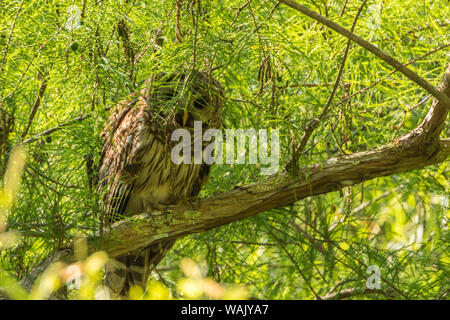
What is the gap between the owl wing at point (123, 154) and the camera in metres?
2.84

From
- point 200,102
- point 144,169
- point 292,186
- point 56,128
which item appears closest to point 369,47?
point 292,186

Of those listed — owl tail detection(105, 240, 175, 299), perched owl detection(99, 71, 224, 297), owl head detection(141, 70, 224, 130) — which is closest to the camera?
owl head detection(141, 70, 224, 130)

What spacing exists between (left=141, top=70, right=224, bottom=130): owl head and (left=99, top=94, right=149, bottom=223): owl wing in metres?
0.13

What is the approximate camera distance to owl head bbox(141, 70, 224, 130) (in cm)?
221

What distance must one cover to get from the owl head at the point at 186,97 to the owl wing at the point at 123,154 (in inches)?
5.0

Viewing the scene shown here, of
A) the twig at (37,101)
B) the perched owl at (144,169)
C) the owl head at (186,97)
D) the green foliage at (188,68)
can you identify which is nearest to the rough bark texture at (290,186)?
the green foliage at (188,68)

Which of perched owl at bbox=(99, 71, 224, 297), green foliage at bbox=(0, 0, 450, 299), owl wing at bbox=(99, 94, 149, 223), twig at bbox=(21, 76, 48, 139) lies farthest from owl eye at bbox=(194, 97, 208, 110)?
twig at bbox=(21, 76, 48, 139)

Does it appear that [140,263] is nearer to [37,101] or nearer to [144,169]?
[144,169]

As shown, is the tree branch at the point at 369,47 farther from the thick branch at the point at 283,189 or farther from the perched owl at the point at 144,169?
the perched owl at the point at 144,169

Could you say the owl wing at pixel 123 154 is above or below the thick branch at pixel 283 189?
above

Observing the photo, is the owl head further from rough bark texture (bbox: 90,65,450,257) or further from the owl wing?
rough bark texture (bbox: 90,65,450,257)

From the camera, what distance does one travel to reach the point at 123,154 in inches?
115

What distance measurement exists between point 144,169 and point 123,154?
12cm
